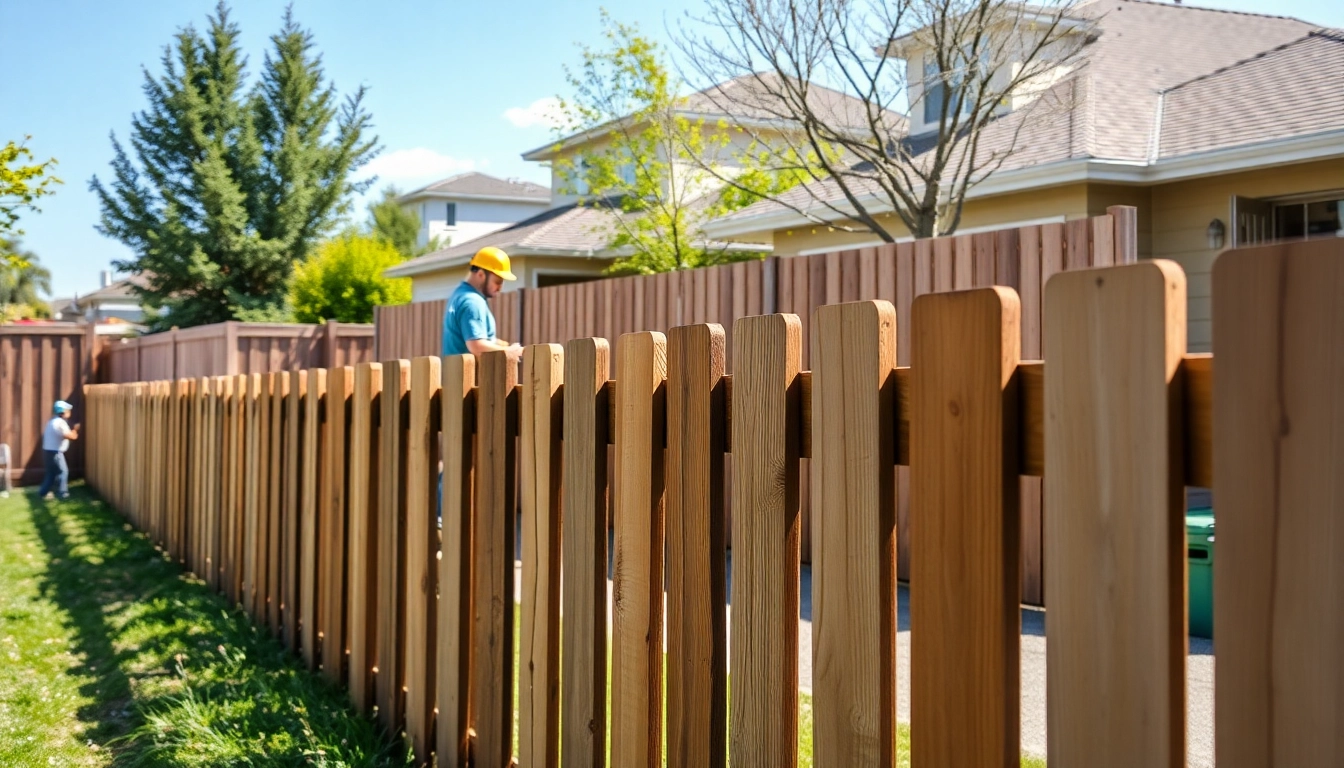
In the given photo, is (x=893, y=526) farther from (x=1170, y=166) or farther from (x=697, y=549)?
(x=1170, y=166)

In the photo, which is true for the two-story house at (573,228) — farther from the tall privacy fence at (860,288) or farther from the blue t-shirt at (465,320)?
the blue t-shirt at (465,320)

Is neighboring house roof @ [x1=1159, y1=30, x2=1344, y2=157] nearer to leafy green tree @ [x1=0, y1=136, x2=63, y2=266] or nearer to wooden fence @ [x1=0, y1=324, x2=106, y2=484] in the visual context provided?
leafy green tree @ [x1=0, y1=136, x2=63, y2=266]

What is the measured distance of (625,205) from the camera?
827 inches

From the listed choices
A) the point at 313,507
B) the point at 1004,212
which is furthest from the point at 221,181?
the point at 313,507

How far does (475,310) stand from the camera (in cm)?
747

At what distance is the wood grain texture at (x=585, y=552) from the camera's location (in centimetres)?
294

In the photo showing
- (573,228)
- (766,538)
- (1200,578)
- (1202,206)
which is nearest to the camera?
(766,538)

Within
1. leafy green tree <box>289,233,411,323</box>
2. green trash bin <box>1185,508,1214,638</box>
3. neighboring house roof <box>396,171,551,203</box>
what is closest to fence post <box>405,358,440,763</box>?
green trash bin <box>1185,508,1214,638</box>

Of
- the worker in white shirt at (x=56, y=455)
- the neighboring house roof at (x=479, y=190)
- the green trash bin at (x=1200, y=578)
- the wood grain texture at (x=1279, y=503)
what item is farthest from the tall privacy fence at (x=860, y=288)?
the neighboring house roof at (x=479, y=190)

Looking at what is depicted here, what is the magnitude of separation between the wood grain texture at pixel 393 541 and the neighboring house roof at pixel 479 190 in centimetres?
5517

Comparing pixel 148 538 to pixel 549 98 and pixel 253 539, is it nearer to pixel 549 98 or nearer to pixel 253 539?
pixel 253 539

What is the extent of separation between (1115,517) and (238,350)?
633 inches

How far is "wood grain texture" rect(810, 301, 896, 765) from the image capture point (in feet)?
6.57

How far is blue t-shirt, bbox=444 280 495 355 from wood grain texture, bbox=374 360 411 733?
3.04 metres
